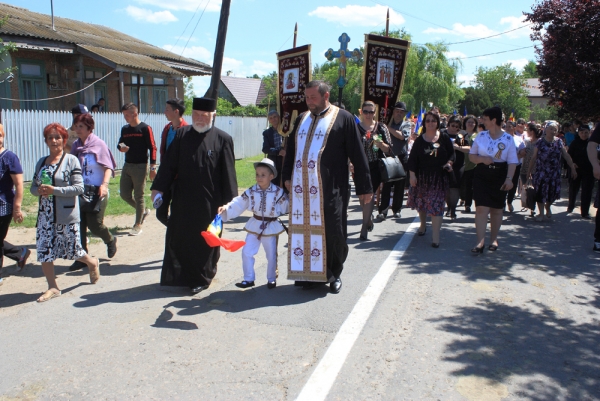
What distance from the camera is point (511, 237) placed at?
8.30 m

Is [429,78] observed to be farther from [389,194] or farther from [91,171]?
[91,171]

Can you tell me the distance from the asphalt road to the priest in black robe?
0.26 metres

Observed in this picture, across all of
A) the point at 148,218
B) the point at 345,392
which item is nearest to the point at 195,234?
the point at 345,392

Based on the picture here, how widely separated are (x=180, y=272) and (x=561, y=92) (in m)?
11.6

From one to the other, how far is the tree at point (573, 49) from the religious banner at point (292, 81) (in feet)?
20.1

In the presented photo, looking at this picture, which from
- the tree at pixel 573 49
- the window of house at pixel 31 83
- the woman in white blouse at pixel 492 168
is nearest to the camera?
the woman in white blouse at pixel 492 168

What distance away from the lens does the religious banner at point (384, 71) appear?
9375 mm

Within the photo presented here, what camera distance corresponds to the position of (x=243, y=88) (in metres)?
64.4

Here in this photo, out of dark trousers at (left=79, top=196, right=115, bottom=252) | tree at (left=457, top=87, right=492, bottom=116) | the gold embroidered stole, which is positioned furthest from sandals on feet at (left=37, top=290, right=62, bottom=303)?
tree at (left=457, top=87, right=492, bottom=116)

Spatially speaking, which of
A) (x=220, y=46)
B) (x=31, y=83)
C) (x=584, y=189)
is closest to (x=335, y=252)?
(x=584, y=189)

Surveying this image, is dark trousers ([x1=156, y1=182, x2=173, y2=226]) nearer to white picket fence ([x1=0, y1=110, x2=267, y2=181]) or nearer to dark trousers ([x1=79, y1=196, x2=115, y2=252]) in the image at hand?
dark trousers ([x1=79, y1=196, x2=115, y2=252])

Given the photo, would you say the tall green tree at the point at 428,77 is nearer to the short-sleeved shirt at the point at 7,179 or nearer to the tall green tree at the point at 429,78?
the tall green tree at the point at 429,78

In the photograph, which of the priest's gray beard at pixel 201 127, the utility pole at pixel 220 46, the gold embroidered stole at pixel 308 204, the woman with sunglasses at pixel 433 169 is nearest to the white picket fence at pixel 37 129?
the utility pole at pixel 220 46

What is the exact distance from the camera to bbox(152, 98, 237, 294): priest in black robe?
17.3 feet
